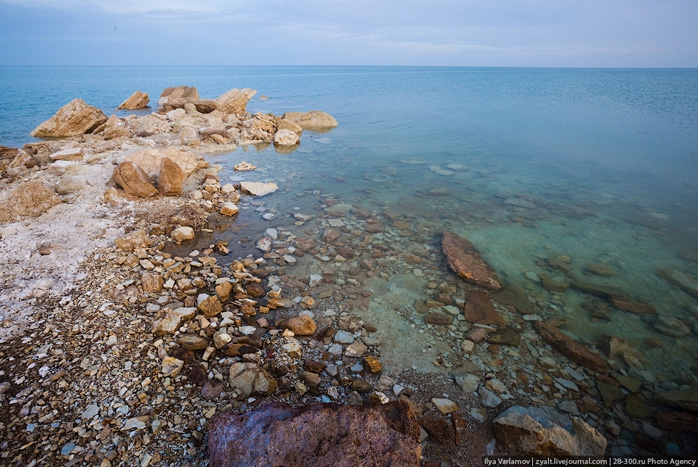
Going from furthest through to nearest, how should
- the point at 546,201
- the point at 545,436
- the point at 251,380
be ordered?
1. the point at 546,201
2. the point at 251,380
3. the point at 545,436

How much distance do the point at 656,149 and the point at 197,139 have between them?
23679mm

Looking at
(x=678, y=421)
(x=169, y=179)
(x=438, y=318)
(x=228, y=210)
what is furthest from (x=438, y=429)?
(x=169, y=179)

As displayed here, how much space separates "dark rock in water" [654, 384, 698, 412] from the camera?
3830 millimetres

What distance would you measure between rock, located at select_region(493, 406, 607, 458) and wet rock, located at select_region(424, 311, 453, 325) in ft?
5.62

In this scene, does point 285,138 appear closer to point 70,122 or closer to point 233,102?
point 233,102

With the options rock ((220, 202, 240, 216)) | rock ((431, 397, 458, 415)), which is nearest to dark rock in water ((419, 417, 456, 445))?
rock ((431, 397, 458, 415))

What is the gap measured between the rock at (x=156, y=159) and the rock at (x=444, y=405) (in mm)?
9308

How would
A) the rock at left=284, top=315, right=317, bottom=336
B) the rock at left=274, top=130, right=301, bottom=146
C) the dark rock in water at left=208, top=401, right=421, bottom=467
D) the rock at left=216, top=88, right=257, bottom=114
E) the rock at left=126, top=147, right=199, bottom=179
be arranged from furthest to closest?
the rock at left=216, top=88, right=257, bottom=114 → the rock at left=274, top=130, right=301, bottom=146 → the rock at left=126, top=147, right=199, bottom=179 → the rock at left=284, top=315, right=317, bottom=336 → the dark rock in water at left=208, top=401, right=421, bottom=467

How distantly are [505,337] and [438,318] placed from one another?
1.01 meters

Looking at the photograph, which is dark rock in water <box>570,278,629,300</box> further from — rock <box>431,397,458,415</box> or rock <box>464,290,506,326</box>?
rock <box>431,397,458,415</box>

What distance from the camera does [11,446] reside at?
2793 millimetres

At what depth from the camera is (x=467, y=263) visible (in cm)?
634

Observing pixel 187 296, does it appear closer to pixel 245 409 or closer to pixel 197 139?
pixel 245 409

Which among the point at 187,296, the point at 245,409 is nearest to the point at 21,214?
the point at 187,296
